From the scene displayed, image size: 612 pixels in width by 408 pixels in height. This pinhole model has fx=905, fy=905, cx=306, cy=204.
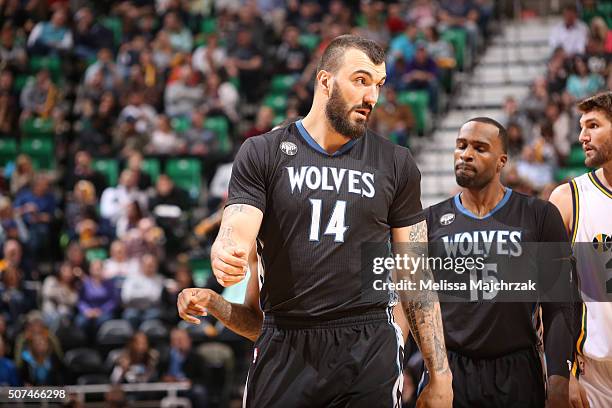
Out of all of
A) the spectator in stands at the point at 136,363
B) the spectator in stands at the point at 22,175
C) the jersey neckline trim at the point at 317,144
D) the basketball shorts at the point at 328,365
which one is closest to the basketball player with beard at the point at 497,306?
the basketball shorts at the point at 328,365

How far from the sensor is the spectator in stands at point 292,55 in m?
15.6

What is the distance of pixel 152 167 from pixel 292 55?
339cm

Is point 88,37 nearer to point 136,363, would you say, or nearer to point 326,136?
point 136,363

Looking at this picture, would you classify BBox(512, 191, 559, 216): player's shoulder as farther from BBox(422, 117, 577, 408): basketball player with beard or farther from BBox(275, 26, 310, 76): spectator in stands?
BBox(275, 26, 310, 76): spectator in stands

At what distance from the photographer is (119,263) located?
12.2 m

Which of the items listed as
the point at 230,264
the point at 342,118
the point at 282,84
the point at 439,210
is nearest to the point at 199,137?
the point at 282,84

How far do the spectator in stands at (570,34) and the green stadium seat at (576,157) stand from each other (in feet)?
7.61

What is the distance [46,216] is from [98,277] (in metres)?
1.92

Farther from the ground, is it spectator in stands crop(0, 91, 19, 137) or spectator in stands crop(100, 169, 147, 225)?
spectator in stands crop(0, 91, 19, 137)

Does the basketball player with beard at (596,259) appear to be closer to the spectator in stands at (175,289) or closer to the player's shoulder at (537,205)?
the player's shoulder at (537,205)

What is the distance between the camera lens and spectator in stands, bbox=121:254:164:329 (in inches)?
460

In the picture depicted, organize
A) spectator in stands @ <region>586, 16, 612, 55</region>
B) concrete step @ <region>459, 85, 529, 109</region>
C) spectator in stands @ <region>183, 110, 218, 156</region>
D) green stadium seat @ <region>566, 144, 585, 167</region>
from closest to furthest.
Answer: green stadium seat @ <region>566, 144, 585, 167</region> < spectator in stands @ <region>586, 16, 612, 55</region> < spectator in stands @ <region>183, 110, 218, 156</region> < concrete step @ <region>459, 85, 529, 109</region>

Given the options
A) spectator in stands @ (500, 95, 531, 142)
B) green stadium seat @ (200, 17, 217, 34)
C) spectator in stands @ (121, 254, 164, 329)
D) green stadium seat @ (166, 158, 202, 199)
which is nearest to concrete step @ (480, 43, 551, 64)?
spectator in stands @ (500, 95, 531, 142)

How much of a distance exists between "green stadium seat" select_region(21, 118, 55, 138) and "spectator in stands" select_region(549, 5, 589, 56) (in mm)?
8308
